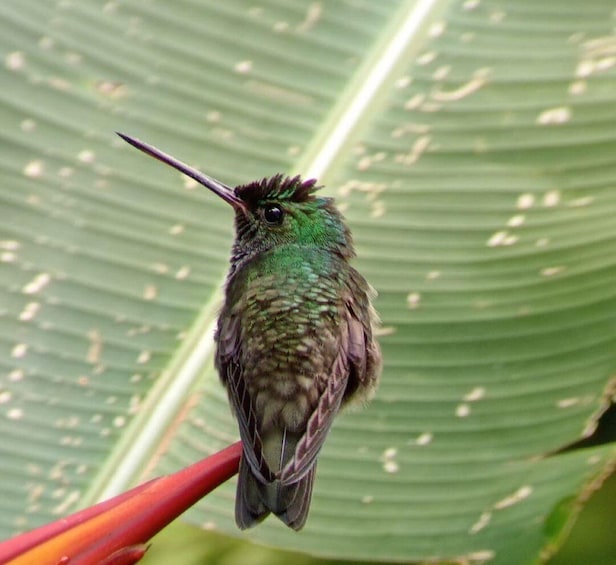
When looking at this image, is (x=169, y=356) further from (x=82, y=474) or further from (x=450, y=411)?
(x=450, y=411)

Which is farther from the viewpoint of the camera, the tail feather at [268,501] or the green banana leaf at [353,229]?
the green banana leaf at [353,229]

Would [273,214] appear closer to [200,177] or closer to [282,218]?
[282,218]

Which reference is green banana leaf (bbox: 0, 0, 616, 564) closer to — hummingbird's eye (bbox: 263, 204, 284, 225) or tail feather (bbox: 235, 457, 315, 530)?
hummingbird's eye (bbox: 263, 204, 284, 225)

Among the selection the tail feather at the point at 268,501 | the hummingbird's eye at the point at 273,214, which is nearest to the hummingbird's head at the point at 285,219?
the hummingbird's eye at the point at 273,214

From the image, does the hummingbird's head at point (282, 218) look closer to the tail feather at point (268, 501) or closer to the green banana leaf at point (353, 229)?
the green banana leaf at point (353, 229)

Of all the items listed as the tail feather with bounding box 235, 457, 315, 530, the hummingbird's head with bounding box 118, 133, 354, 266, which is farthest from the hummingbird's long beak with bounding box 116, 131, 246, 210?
the tail feather with bounding box 235, 457, 315, 530

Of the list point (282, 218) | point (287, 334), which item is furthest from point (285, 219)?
point (287, 334)
